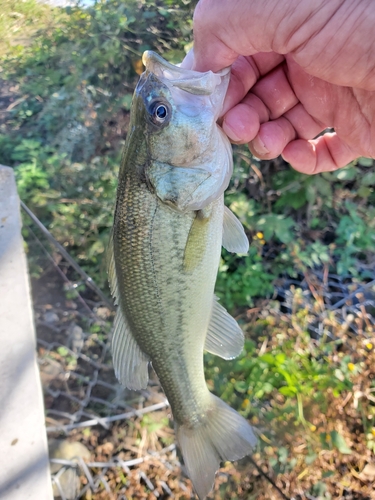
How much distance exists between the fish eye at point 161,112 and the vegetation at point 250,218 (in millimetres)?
1620

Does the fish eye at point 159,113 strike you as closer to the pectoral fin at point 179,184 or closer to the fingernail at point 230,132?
the pectoral fin at point 179,184

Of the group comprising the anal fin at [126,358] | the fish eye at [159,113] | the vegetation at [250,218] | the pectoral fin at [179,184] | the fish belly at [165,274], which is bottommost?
the vegetation at [250,218]

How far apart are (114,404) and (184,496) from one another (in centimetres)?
70

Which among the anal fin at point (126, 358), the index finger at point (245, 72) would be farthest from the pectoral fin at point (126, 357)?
the index finger at point (245, 72)

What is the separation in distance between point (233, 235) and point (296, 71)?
77cm

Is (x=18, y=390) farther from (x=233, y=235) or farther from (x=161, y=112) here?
(x=161, y=112)

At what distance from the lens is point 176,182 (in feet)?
4.15

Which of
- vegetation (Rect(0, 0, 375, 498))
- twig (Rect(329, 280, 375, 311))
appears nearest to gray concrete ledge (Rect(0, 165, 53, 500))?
vegetation (Rect(0, 0, 375, 498))

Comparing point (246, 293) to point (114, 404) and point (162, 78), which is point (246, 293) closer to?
point (114, 404)

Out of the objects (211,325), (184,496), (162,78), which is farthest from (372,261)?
(162,78)

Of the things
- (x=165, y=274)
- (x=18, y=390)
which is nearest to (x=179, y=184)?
(x=165, y=274)

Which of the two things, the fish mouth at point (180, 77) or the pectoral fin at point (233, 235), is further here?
the pectoral fin at point (233, 235)

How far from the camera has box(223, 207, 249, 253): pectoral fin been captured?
4.84 ft

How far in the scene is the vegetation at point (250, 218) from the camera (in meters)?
2.24
